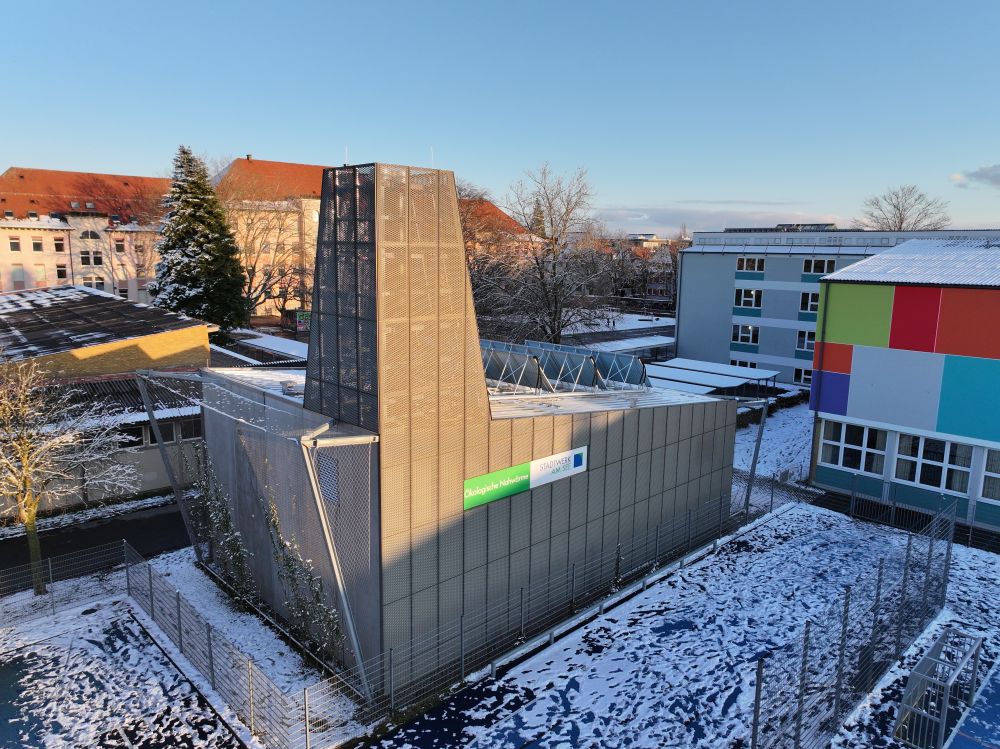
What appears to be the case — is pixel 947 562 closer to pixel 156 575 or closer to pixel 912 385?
pixel 912 385

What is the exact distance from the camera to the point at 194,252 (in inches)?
1346

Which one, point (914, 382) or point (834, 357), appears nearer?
point (914, 382)

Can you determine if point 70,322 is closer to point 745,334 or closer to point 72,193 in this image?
point 745,334

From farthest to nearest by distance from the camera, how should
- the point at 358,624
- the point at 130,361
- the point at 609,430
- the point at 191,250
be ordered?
the point at 191,250 → the point at 130,361 → the point at 609,430 → the point at 358,624

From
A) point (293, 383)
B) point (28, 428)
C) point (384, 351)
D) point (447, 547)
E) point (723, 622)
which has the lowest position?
point (723, 622)

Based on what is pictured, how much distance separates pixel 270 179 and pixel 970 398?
59.2m

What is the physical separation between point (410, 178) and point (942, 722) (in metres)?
10.8

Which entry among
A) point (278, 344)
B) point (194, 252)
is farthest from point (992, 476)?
point (278, 344)

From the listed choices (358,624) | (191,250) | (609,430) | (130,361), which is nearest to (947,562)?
(609,430)

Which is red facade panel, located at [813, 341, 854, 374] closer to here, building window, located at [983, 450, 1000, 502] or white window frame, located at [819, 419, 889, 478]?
white window frame, located at [819, 419, 889, 478]

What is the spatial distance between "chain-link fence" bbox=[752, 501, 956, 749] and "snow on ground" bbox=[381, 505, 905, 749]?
37 cm

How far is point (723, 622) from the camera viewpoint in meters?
12.6

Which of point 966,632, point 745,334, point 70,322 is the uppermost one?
point 70,322

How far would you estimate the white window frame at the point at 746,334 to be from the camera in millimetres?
37625
